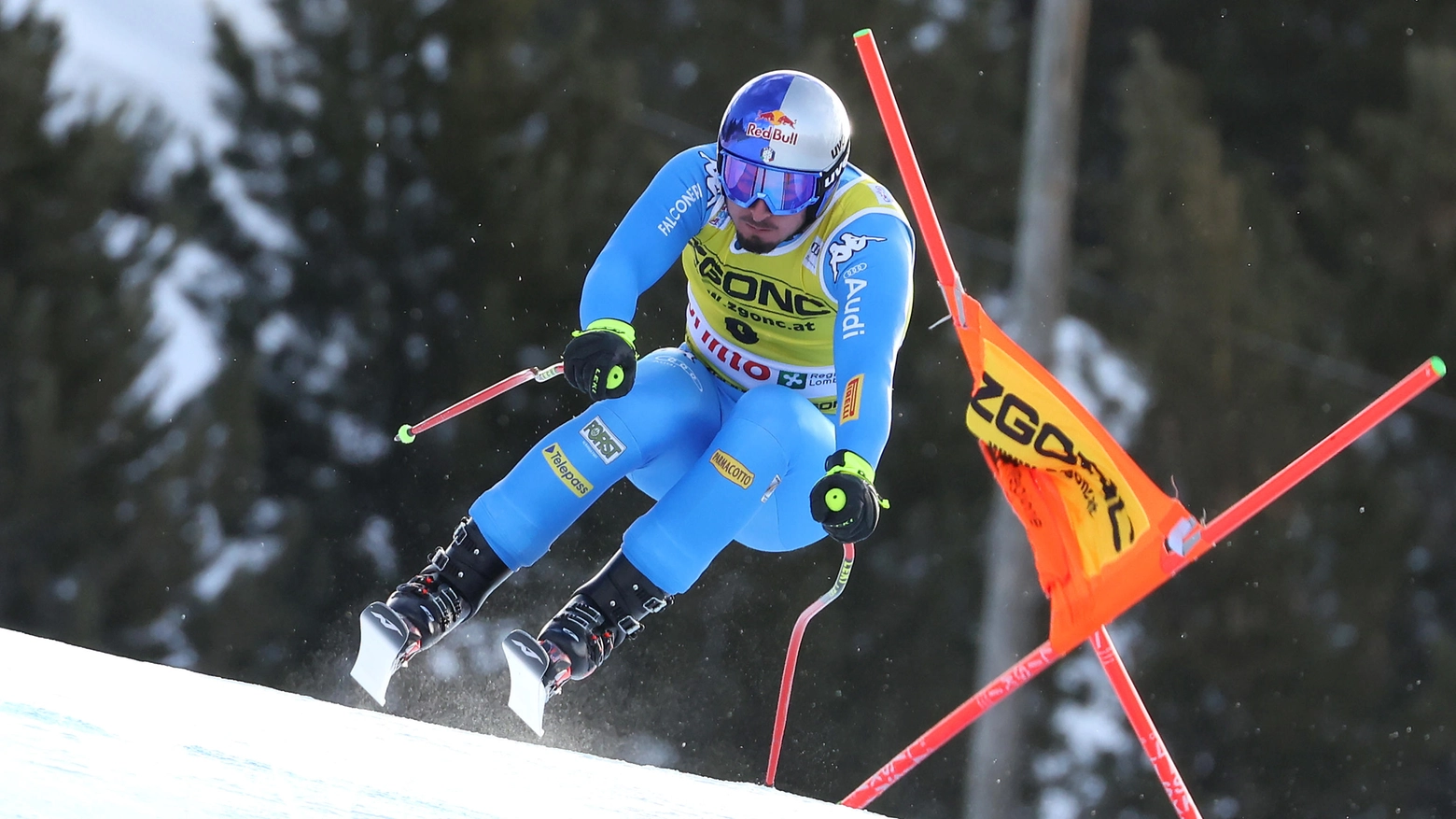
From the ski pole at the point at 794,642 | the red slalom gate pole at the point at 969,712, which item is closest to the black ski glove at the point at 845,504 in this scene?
the ski pole at the point at 794,642

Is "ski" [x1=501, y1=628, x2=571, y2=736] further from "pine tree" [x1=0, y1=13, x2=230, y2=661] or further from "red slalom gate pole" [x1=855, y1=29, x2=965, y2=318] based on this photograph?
"pine tree" [x1=0, y1=13, x2=230, y2=661]

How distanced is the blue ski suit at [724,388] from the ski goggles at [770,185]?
108mm

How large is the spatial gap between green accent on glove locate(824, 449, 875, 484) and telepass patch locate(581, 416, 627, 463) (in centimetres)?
46

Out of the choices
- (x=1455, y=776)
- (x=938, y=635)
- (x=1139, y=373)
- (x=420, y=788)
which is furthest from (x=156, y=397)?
(x=1455, y=776)

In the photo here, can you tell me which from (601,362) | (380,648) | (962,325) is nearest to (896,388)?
(962,325)

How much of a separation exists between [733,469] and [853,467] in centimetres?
26

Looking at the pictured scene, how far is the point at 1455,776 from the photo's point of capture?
33.6ft

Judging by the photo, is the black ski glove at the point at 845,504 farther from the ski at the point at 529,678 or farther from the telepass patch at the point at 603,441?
the ski at the point at 529,678

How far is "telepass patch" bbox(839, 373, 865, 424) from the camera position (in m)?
2.92

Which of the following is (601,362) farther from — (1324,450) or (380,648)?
(1324,450)

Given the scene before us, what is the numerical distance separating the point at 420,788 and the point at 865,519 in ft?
3.75

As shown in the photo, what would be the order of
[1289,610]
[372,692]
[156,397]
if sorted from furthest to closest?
[1289,610], [156,397], [372,692]

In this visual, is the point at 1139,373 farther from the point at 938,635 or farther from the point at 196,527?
the point at 196,527

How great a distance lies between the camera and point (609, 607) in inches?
118
